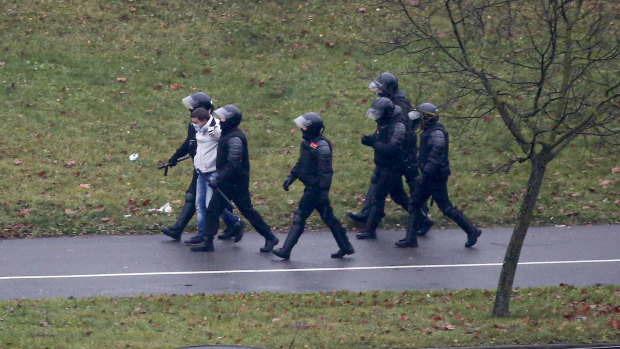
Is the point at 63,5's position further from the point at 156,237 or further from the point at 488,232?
the point at 488,232

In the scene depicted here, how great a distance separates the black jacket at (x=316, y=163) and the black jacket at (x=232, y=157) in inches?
30.7

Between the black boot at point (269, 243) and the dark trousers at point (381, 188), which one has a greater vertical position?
the dark trousers at point (381, 188)

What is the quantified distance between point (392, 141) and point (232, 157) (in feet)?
7.13

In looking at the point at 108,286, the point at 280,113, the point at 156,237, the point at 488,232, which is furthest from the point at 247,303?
the point at 280,113

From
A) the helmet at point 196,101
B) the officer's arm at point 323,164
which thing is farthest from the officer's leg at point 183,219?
the officer's arm at point 323,164

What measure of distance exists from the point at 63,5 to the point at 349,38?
6985 millimetres

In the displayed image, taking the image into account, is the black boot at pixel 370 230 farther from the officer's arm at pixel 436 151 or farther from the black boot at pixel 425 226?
the officer's arm at pixel 436 151

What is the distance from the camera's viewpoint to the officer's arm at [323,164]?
11.4 meters


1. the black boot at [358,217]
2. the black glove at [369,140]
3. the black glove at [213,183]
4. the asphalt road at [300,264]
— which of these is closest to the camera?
the asphalt road at [300,264]

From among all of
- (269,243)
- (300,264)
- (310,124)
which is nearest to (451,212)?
(300,264)

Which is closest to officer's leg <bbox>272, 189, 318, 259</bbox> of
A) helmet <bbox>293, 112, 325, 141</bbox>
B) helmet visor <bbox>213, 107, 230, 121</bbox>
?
helmet <bbox>293, 112, 325, 141</bbox>

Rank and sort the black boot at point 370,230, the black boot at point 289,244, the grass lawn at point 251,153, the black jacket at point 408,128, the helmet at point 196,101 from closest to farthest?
the grass lawn at point 251,153 → the black boot at point 289,244 → the helmet at point 196,101 → the black jacket at point 408,128 → the black boot at point 370,230

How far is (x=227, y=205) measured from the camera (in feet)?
39.5

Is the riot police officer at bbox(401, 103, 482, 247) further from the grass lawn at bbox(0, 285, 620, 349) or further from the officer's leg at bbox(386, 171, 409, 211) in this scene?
the grass lawn at bbox(0, 285, 620, 349)
